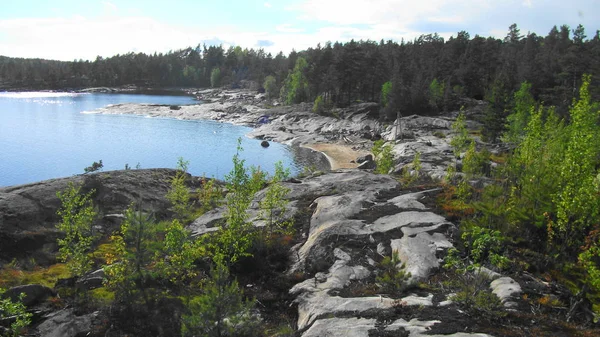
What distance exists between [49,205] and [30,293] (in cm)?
1347

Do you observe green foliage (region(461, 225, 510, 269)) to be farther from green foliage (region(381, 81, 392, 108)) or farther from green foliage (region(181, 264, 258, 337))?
green foliage (region(381, 81, 392, 108))

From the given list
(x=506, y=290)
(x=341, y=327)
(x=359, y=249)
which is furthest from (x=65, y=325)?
(x=506, y=290)

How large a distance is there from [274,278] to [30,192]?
20936mm

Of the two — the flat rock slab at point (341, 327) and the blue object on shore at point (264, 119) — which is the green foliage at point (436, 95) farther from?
the flat rock slab at point (341, 327)

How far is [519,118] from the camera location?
184ft

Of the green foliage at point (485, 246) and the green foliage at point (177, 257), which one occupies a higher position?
the green foliage at point (485, 246)

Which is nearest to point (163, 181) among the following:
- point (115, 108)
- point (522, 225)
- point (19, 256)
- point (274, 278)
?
point (19, 256)

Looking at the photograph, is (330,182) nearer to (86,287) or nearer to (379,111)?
(86,287)

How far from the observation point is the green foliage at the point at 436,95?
308 feet

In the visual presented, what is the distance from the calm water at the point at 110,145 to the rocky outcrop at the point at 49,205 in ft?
87.0

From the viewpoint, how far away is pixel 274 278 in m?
18.5

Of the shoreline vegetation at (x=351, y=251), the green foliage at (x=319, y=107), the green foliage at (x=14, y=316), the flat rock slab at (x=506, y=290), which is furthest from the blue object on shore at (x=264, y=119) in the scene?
the flat rock slab at (x=506, y=290)

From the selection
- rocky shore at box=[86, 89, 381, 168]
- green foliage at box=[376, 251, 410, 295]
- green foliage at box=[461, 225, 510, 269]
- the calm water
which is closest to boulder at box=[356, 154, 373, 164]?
rocky shore at box=[86, 89, 381, 168]

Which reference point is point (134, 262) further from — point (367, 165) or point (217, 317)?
point (367, 165)
